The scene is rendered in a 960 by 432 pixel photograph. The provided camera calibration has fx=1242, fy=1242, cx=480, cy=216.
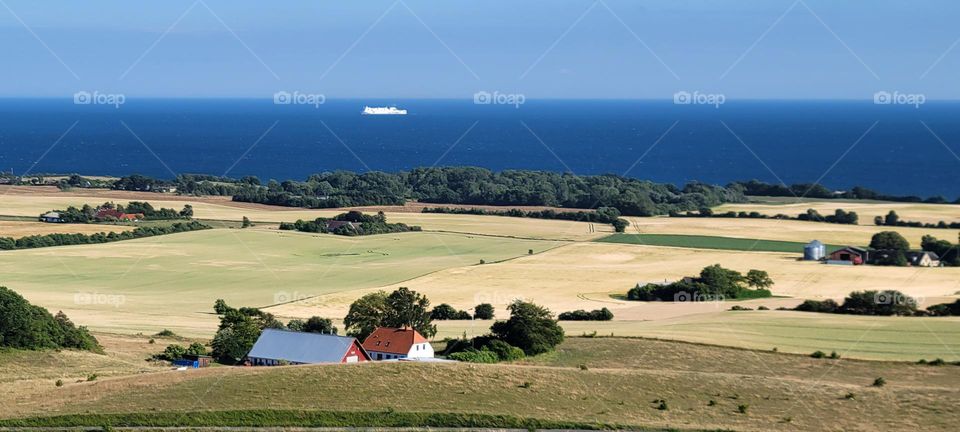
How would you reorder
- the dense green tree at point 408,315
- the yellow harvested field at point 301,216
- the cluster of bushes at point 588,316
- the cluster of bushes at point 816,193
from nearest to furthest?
the dense green tree at point 408,315 → the cluster of bushes at point 588,316 → the yellow harvested field at point 301,216 → the cluster of bushes at point 816,193

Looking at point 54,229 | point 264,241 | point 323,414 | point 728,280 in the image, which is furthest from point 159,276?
point 323,414

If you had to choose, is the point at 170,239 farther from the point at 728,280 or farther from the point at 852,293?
the point at 852,293

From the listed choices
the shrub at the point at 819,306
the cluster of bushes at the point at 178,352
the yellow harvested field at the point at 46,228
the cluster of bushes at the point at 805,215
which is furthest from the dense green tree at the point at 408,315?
the cluster of bushes at the point at 805,215

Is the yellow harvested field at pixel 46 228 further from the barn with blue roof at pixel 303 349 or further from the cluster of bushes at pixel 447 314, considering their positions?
the barn with blue roof at pixel 303 349

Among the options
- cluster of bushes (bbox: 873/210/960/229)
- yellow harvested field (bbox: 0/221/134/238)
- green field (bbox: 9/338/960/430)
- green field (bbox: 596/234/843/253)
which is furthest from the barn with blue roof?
cluster of bushes (bbox: 873/210/960/229)

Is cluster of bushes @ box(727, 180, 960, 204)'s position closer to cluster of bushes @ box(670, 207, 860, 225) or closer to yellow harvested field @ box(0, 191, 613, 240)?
cluster of bushes @ box(670, 207, 860, 225)

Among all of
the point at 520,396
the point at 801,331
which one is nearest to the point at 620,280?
the point at 801,331
